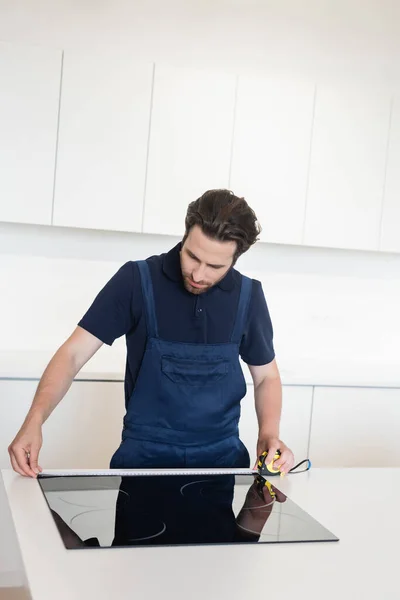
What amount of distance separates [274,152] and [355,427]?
4.53ft

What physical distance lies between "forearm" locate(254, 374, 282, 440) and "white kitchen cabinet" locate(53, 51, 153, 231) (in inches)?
58.1

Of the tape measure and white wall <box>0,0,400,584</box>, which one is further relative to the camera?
white wall <box>0,0,400,584</box>

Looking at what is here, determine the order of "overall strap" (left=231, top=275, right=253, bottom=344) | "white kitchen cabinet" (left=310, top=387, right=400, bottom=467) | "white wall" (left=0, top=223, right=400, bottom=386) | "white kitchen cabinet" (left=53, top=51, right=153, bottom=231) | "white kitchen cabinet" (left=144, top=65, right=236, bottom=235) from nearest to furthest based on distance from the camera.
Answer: "overall strap" (left=231, top=275, right=253, bottom=344) < "white kitchen cabinet" (left=53, top=51, right=153, bottom=231) < "white kitchen cabinet" (left=144, top=65, right=236, bottom=235) < "white kitchen cabinet" (left=310, top=387, right=400, bottom=467) < "white wall" (left=0, top=223, right=400, bottom=386)

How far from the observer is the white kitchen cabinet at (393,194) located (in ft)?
12.3

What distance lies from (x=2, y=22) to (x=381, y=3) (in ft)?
6.58

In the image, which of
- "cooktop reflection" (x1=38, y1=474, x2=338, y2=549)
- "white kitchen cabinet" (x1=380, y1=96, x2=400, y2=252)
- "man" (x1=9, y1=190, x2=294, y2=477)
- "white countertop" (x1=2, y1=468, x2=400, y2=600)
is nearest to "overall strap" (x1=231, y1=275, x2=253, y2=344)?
"man" (x1=9, y1=190, x2=294, y2=477)

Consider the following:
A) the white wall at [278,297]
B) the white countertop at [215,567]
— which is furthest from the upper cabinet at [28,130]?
the white countertop at [215,567]

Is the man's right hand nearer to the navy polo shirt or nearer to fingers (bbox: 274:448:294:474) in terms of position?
the navy polo shirt

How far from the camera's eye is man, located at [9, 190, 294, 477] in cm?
190

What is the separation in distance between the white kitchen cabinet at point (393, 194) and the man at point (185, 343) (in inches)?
73.9

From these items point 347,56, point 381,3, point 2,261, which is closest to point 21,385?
A: point 2,261

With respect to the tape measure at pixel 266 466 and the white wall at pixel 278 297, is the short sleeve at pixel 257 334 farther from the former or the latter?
the white wall at pixel 278 297

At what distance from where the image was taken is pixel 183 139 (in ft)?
11.4

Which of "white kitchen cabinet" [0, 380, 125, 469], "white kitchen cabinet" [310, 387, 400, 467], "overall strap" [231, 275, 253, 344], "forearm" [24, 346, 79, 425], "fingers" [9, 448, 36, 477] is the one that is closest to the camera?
"fingers" [9, 448, 36, 477]
